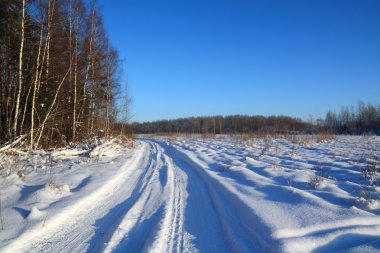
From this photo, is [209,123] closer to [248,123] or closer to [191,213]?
[248,123]

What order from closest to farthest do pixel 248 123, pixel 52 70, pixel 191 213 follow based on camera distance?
pixel 191 213, pixel 52 70, pixel 248 123

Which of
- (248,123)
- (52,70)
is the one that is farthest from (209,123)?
(52,70)

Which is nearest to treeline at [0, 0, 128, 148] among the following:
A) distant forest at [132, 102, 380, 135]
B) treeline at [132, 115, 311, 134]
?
distant forest at [132, 102, 380, 135]

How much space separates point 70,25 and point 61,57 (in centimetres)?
188

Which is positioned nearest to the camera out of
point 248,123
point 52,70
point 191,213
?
point 191,213

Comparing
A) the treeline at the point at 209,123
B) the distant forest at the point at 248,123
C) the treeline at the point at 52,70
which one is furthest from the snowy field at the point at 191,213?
the treeline at the point at 209,123

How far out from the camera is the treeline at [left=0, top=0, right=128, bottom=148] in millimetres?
12523

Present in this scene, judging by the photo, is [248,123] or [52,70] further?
[248,123]

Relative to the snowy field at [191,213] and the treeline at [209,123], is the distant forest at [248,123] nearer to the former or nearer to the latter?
the treeline at [209,123]

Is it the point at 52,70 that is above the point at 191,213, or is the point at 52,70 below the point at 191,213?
above

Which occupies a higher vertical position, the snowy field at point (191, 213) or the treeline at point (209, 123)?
the treeline at point (209, 123)

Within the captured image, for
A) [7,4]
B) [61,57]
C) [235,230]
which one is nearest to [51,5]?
[7,4]

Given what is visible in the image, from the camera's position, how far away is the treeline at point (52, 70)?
12523 millimetres

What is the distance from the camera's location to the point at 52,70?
1551 cm
